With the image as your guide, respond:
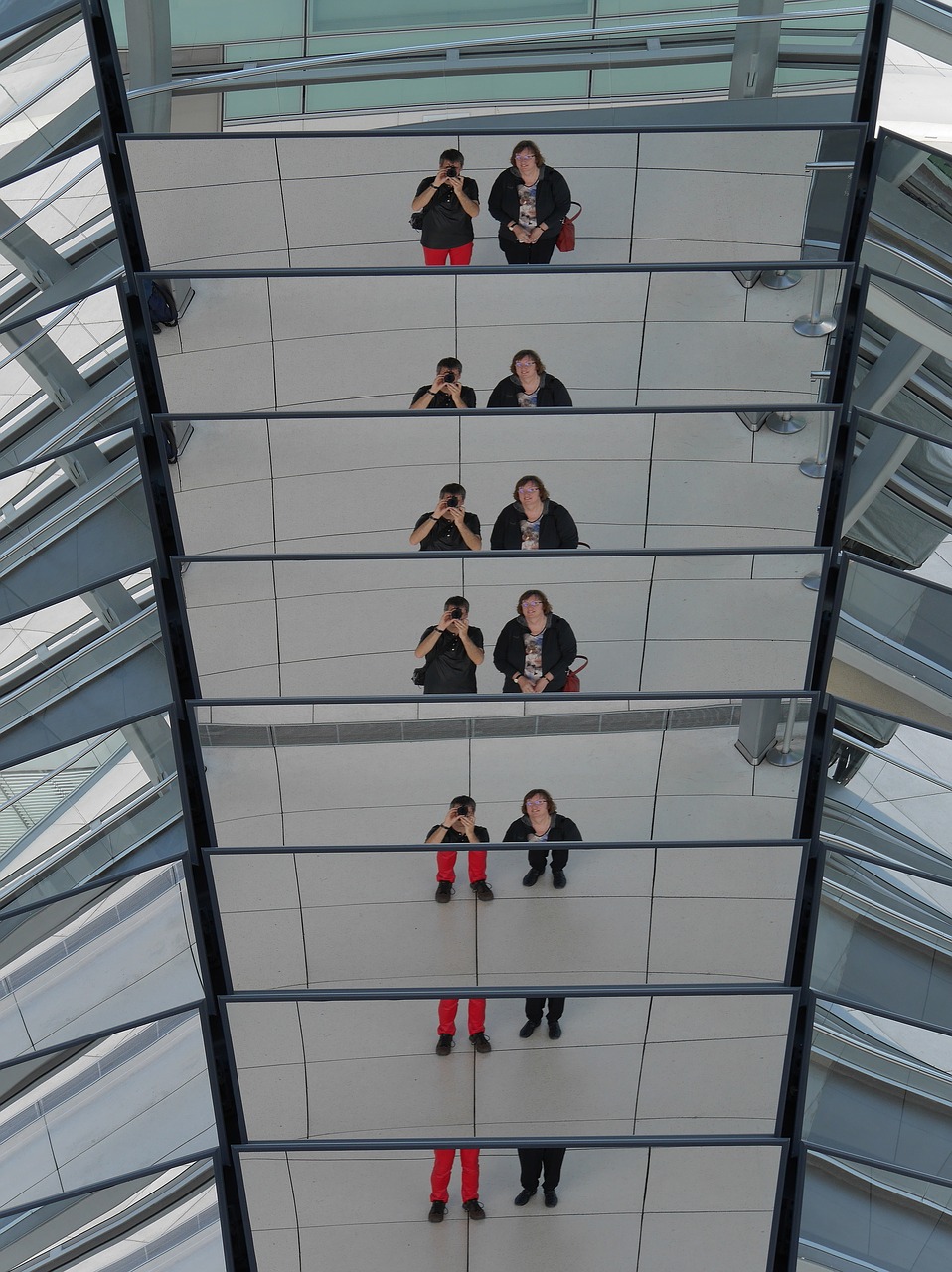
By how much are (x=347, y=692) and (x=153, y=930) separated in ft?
6.16

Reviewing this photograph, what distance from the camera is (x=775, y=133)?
13.1 metres

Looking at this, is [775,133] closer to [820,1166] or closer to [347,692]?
[347,692]

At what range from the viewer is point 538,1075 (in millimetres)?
12836

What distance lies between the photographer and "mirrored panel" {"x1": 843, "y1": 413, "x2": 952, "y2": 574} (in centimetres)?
1330

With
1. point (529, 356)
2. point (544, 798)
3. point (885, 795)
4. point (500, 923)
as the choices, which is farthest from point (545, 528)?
point (885, 795)

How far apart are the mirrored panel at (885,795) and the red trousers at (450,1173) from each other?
274cm

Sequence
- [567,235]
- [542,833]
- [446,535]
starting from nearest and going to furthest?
[542,833] < [446,535] < [567,235]

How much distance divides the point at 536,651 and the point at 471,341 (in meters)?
2.04

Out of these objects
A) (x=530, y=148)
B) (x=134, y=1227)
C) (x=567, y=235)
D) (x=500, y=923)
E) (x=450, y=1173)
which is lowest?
(x=134, y=1227)

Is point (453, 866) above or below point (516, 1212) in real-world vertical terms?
above

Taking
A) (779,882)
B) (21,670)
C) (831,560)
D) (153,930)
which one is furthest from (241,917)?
(831,560)

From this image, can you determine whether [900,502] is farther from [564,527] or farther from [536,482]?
[536,482]

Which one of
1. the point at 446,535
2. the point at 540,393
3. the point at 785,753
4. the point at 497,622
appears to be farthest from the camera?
the point at 540,393

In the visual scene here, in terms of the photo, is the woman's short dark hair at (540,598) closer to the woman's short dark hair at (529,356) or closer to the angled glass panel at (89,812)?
Answer: the woman's short dark hair at (529,356)
